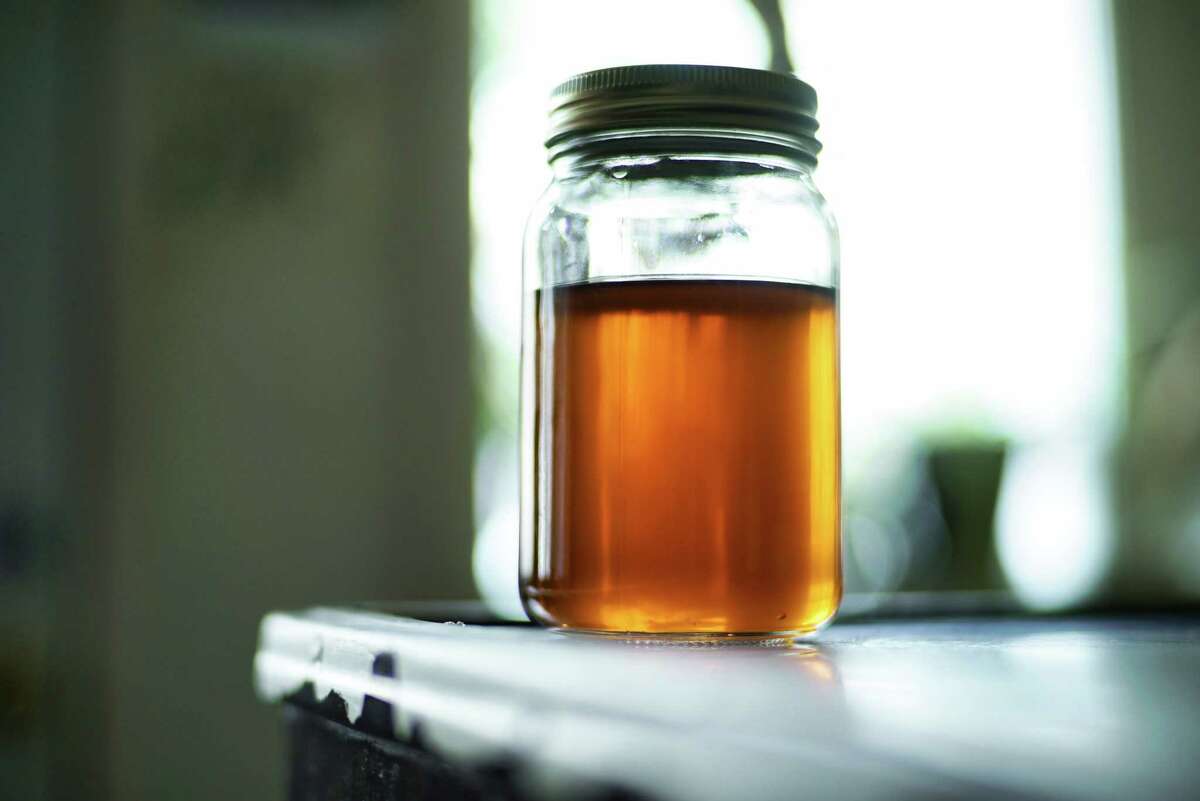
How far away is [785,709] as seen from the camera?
0.28 m

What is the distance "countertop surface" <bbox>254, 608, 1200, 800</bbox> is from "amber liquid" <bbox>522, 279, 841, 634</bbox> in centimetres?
3

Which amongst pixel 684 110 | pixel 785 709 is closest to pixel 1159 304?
pixel 684 110

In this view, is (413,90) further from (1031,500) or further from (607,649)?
(607,649)

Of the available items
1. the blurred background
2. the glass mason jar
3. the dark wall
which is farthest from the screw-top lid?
the dark wall

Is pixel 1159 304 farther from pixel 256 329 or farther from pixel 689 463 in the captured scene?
pixel 689 463

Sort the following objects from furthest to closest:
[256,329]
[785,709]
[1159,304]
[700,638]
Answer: [1159,304], [256,329], [700,638], [785,709]

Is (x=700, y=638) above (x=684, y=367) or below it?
below

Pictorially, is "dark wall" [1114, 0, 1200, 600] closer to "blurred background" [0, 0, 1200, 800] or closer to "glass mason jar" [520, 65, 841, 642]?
"blurred background" [0, 0, 1200, 800]

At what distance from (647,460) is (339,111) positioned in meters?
1.76

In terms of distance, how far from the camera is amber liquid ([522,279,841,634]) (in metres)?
0.47

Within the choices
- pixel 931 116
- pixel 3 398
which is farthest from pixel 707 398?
pixel 931 116

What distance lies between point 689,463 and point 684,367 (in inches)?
1.5

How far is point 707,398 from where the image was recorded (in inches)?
19.0

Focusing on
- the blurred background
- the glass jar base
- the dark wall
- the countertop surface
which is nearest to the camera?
the countertop surface
